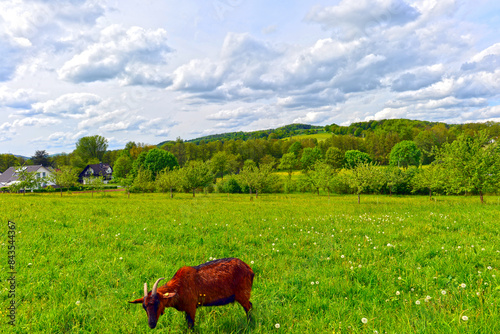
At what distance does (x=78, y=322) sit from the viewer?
176 inches

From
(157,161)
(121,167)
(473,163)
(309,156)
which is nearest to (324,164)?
(473,163)

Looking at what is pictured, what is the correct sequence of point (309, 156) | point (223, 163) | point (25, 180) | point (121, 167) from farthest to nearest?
1. point (223, 163)
2. point (121, 167)
3. point (309, 156)
4. point (25, 180)

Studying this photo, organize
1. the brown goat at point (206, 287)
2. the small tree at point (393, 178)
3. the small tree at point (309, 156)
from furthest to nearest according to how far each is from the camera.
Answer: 1. the small tree at point (309, 156)
2. the small tree at point (393, 178)
3. the brown goat at point (206, 287)

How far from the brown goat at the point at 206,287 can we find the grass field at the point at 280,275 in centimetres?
55

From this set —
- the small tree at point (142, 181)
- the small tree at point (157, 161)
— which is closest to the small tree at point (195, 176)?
the small tree at point (142, 181)

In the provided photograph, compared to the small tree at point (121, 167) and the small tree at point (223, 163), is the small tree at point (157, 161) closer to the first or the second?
the small tree at point (121, 167)

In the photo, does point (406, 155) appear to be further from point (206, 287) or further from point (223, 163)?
point (206, 287)

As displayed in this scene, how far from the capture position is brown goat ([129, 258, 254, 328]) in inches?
151

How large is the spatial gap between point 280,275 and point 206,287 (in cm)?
295

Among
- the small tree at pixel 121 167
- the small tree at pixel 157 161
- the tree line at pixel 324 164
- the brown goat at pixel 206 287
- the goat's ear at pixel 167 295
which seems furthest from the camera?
the small tree at pixel 121 167

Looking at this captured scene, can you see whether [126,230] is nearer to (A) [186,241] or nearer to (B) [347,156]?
(A) [186,241]

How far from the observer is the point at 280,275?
6395 millimetres

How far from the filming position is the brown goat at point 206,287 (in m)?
3.85

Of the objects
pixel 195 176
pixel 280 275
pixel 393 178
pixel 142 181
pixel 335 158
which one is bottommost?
pixel 393 178
